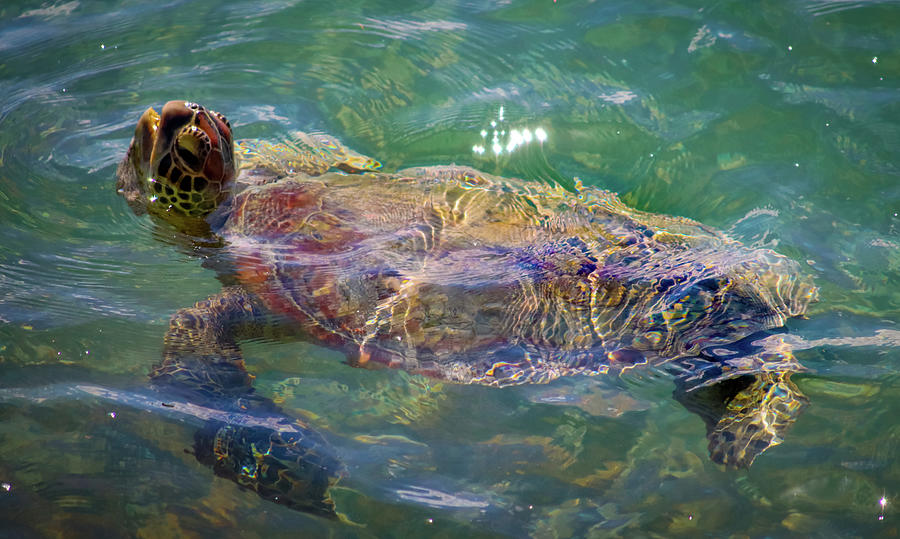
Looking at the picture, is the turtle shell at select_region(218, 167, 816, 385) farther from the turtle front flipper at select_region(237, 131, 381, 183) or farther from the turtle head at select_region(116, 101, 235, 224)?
the turtle front flipper at select_region(237, 131, 381, 183)

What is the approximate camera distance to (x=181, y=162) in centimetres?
424

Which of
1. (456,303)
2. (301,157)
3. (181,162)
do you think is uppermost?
(181,162)

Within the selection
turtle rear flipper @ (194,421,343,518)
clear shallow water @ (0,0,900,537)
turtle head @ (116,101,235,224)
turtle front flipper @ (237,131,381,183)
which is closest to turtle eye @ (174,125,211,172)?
turtle head @ (116,101,235,224)

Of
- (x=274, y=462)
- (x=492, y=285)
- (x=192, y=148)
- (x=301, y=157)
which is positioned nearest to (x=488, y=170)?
(x=301, y=157)

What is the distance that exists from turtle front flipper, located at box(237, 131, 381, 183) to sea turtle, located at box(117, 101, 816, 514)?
85 centimetres

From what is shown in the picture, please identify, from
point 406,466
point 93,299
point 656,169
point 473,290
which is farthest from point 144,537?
point 656,169

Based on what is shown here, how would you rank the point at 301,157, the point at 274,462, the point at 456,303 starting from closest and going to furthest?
1. the point at 274,462
2. the point at 456,303
3. the point at 301,157

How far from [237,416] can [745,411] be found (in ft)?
9.53

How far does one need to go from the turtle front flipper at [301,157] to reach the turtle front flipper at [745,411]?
3.14 meters

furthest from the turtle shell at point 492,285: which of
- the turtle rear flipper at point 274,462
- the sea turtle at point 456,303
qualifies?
the turtle rear flipper at point 274,462

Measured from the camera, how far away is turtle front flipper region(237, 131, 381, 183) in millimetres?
5188

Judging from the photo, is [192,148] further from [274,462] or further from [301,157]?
[274,462]

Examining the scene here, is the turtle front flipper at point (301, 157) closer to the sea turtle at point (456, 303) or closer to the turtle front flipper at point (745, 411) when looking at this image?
the sea turtle at point (456, 303)

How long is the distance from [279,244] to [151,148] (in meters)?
1.13
